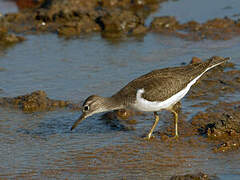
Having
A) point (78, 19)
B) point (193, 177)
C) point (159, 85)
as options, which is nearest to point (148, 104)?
point (159, 85)

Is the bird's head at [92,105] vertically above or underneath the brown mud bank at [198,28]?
underneath

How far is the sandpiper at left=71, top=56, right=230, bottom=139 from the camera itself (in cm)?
869

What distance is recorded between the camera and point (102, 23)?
596 inches

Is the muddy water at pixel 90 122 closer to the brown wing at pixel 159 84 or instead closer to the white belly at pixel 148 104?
the white belly at pixel 148 104

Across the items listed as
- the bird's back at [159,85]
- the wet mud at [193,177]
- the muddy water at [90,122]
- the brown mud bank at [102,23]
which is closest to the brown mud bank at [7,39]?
the muddy water at [90,122]

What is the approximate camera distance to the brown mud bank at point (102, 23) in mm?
14523

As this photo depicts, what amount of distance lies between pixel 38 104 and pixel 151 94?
2988 millimetres

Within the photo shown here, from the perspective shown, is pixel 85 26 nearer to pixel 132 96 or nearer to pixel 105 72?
pixel 105 72

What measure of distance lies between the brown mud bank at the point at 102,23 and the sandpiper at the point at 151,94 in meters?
5.26

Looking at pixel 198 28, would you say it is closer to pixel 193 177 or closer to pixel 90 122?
pixel 90 122

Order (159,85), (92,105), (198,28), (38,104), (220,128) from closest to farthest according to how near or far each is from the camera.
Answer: (220,128) < (159,85) < (92,105) < (38,104) < (198,28)

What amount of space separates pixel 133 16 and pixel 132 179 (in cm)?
863

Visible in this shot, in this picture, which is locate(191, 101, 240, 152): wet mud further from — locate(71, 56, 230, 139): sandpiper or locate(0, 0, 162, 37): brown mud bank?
locate(0, 0, 162, 37): brown mud bank

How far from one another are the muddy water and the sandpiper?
544 mm
